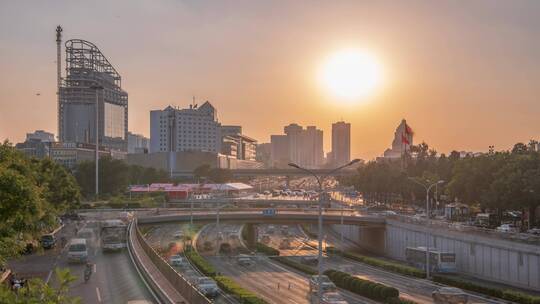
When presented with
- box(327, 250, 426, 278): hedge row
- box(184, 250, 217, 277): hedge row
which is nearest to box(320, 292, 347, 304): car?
box(184, 250, 217, 277): hedge row

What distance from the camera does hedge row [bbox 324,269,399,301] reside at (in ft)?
194

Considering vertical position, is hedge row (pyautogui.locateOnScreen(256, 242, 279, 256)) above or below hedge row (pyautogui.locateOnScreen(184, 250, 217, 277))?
below

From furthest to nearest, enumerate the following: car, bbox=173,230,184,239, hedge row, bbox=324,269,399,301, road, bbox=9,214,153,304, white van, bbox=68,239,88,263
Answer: car, bbox=173,230,184,239 < hedge row, bbox=324,269,399,301 < white van, bbox=68,239,88,263 < road, bbox=9,214,153,304

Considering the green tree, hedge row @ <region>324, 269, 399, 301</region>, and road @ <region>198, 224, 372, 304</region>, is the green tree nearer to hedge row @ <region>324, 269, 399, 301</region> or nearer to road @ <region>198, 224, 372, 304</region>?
road @ <region>198, 224, 372, 304</region>

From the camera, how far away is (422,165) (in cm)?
14712

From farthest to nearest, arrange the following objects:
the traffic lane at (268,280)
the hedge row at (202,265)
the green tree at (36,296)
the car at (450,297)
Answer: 1. the hedge row at (202,265)
2. the traffic lane at (268,280)
3. the car at (450,297)
4. the green tree at (36,296)

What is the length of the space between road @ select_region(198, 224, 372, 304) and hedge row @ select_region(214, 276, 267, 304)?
4.21m

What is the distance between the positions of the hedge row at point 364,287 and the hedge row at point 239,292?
12975 millimetres

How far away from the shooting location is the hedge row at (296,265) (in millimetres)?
81831

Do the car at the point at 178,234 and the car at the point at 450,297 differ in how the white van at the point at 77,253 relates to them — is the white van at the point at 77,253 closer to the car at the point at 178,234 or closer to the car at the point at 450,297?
the car at the point at 450,297

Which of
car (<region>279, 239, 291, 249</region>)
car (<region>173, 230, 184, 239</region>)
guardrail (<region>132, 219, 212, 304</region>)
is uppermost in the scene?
guardrail (<region>132, 219, 212, 304</region>)

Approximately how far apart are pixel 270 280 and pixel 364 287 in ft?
51.0

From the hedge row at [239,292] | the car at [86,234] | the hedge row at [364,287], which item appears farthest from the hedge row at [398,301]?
the car at [86,234]

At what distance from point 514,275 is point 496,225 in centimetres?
2997
